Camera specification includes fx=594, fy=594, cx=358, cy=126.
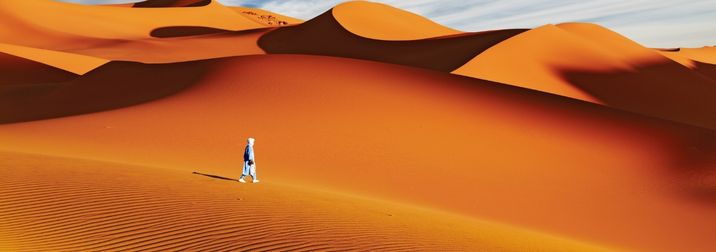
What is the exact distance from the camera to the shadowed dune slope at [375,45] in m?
37.9

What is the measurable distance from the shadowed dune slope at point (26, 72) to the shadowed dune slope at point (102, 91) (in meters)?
7.28

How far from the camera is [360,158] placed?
16141 mm

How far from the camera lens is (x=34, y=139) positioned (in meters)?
16.8

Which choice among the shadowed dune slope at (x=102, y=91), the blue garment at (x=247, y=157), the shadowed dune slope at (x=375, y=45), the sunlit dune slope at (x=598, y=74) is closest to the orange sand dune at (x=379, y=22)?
the shadowed dune slope at (x=375, y=45)

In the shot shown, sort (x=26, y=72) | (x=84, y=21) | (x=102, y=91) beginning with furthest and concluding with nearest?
1. (x=84, y=21)
2. (x=26, y=72)
3. (x=102, y=91)

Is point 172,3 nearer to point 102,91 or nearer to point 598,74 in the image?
point 102,91

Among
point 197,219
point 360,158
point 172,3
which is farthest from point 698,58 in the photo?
point 197,219

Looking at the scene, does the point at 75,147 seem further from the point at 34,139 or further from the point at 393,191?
the point at 393,191

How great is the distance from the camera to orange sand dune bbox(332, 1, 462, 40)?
1987 inches

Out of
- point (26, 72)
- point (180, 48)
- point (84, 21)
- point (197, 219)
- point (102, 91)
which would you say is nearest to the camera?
point (197, 219)

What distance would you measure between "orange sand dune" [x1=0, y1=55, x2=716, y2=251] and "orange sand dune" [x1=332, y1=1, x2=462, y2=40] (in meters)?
26.3

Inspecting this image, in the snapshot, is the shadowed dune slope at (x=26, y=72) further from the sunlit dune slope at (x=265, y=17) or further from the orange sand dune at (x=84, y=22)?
the sunlit dune slope at (x=265, y=17)

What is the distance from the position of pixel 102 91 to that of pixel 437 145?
16.0m

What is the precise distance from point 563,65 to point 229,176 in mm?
27112
